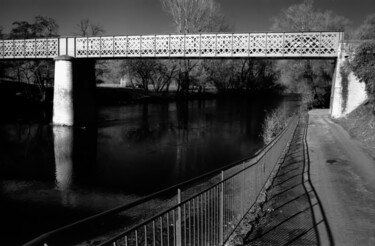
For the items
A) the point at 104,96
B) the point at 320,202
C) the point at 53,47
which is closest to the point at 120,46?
the point at 53,47

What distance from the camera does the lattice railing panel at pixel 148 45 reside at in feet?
107

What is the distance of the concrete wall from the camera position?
26.6 m

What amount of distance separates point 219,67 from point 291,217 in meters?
61.9

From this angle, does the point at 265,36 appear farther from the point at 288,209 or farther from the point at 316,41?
the point at 288,209

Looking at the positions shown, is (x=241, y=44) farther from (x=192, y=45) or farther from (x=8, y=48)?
(x=8, y=48)

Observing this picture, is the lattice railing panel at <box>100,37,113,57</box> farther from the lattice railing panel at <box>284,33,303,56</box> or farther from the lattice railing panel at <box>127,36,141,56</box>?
the lattice railing panel at <box>284,33,303,56</box>

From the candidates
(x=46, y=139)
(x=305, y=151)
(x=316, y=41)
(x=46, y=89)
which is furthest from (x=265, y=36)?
(x=46, y=89)

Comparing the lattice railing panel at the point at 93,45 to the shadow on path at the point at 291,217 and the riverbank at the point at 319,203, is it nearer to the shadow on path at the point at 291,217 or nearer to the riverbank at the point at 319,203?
the riverbank at the point at 319,203

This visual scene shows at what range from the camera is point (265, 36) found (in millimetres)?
29516

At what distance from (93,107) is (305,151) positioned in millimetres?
26607

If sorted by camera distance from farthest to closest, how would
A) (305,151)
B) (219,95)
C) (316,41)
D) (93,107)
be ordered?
(219,95) < (93,107) < (316,41) < (305,151)

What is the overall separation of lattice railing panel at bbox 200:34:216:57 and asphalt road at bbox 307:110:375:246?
15856mm

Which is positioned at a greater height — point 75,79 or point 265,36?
point 265,36

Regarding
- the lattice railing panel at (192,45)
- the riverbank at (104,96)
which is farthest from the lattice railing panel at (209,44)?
the riverbank at (104,96)
